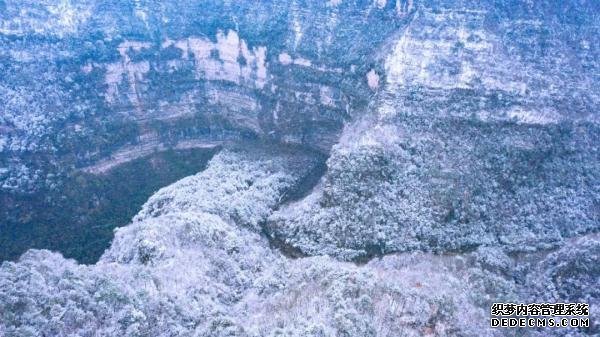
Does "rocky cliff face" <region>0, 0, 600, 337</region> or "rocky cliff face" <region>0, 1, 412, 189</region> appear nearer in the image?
"rocky cliff face" <region>0, 0, 600, 337</region>

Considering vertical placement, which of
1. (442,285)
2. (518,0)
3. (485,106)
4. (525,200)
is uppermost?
(518,0)

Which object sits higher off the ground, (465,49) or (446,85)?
(465,49)

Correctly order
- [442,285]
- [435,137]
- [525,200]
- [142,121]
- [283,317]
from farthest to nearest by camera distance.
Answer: [142,121] < [435,137] < [525,200] < [442,285] < [283,317]

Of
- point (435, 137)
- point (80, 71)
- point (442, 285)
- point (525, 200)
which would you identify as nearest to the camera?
point (442, 285)

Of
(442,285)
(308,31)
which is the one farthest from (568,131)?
(308,31)

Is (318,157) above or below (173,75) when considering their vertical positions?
below

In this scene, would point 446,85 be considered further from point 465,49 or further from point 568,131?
point 568,131

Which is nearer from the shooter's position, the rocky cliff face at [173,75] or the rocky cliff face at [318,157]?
the rocky cliff face at [318,157]

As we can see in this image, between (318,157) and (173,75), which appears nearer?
(318,157)
